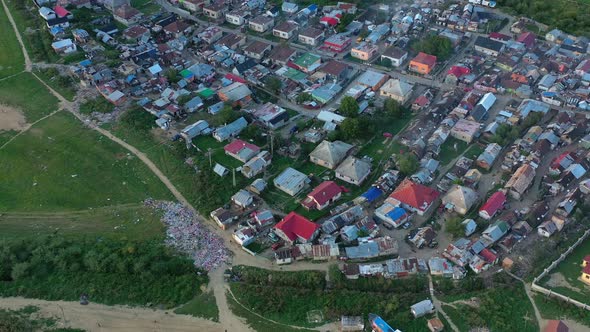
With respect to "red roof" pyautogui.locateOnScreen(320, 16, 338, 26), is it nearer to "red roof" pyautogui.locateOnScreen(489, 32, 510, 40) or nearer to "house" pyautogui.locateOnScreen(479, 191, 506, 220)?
"red roof" pyautogui.locateOnScreen(489, 32, 510, 40)

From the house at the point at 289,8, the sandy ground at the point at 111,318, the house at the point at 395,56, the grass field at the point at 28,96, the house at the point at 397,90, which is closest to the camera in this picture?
the sandy ground at the point at 111,318

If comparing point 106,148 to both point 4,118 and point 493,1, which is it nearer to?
point 4,118

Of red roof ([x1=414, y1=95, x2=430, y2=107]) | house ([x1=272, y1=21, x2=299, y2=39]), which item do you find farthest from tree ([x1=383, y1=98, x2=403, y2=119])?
house ([x1=272, y1=21, x2=299, y2=39])

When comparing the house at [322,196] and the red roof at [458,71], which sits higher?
the red roof at [458,71]

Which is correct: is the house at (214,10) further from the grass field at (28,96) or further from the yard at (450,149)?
the yard at (450,149)

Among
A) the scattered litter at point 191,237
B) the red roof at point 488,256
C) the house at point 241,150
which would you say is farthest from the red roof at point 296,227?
the red roof at point 488,256

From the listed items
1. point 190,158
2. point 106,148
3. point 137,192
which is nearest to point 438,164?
point 190,158

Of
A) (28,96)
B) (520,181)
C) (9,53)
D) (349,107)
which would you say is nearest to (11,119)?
Result: (28,96)
